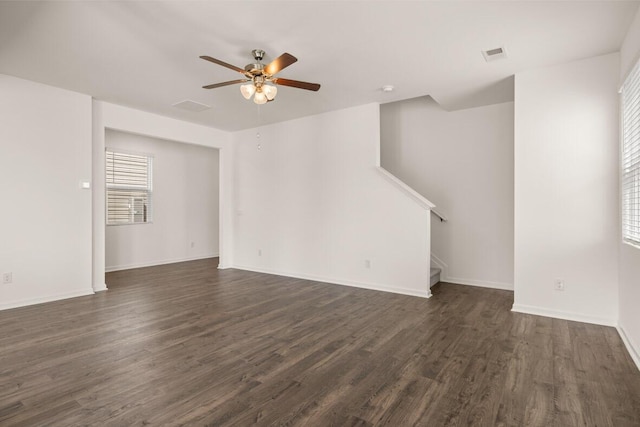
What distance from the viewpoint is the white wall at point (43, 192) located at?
3955 millimetres

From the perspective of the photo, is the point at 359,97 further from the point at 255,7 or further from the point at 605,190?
the point at 605,190

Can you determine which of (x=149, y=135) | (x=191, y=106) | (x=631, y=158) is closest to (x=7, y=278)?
(x=149, y=135)

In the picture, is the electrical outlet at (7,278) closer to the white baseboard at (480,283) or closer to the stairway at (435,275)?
the stairway at (435,275)

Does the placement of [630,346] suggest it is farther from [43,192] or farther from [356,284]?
[43,192]

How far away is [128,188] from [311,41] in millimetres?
5186

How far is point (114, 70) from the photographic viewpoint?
3744 millimetres

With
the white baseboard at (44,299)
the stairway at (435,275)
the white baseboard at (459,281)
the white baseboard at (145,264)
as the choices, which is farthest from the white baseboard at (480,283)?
the white baseboard at (145,264)

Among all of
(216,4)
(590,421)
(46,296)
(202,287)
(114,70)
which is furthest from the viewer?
(202,287)

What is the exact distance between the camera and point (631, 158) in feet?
9.50

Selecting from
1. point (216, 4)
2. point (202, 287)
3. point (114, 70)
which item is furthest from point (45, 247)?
point (216, 4)

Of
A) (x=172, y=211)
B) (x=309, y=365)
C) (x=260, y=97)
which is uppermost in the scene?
(x=260, y=97)

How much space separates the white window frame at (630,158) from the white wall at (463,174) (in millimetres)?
1707

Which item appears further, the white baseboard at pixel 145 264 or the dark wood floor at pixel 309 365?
the white baseboard at pixel 145 264

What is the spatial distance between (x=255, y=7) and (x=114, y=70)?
2.16 meters
